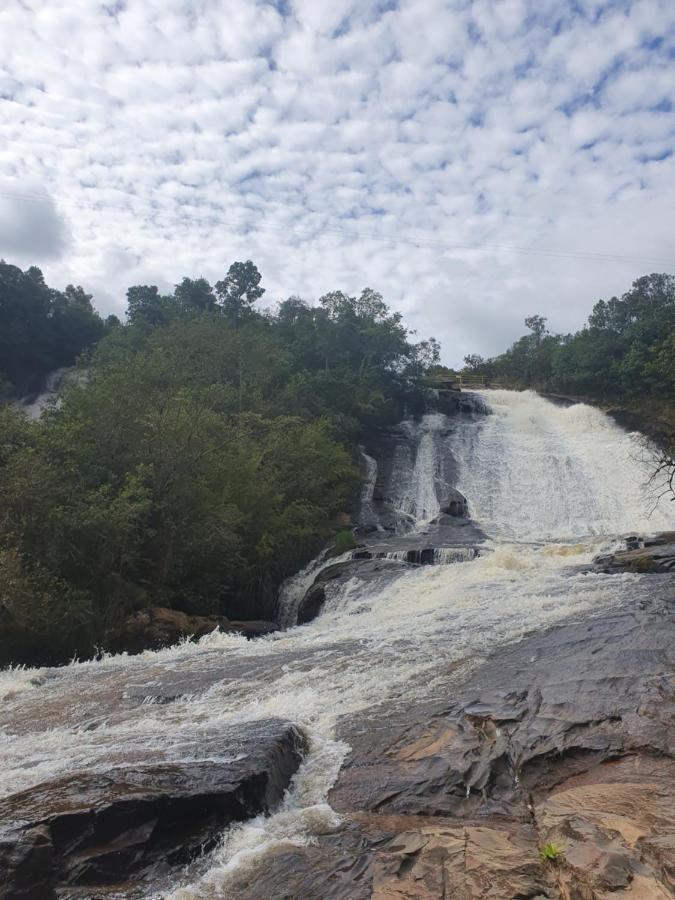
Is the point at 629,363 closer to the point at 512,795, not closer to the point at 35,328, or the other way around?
the point at 512,795

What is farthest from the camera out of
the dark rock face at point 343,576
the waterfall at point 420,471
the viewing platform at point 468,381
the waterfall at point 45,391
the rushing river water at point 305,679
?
the viewing platform at point 468,381

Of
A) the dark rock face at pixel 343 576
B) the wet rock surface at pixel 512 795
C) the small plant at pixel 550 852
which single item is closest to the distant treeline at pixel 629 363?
the dark rock face at pixel 343 576

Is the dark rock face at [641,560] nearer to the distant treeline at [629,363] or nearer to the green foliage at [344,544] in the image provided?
the green foliage at [344,544]

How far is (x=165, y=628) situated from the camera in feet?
49.6

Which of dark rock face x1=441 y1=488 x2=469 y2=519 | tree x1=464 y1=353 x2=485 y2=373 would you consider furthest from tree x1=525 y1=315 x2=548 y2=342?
dark rock face x1=441 y1=488 x2=469 y2=519

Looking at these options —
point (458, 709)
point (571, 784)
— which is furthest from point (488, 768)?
point (458, 709)

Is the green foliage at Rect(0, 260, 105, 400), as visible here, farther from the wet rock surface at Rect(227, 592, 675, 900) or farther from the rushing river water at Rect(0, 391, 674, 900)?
the wet rock surface at Rect(227, 592, 675, 900)

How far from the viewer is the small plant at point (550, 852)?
3.83 metres

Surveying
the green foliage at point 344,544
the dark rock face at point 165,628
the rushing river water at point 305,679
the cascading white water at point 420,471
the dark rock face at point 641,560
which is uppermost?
the cascading white water at point 420,471

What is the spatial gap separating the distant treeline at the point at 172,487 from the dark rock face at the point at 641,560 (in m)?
9.54

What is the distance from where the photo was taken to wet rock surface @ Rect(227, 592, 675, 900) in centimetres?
371

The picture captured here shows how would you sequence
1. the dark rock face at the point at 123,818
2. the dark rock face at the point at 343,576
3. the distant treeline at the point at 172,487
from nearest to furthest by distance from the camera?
the dark rock face at the point at 123,818 → the distant treeline at the point at 172,487 → the dark rock face at the point at 343,576

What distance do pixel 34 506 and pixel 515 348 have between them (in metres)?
56.2

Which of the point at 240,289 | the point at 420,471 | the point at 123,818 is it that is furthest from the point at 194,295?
the point at 123,818
